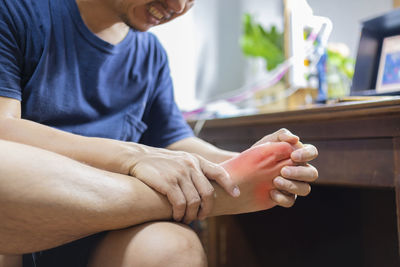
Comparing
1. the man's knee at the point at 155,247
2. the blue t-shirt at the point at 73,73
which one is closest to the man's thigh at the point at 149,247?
the man's knee at the point at 155,247

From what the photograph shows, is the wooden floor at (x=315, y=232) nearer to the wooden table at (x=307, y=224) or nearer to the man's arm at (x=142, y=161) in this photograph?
the wooden table at (x=307, y=224)

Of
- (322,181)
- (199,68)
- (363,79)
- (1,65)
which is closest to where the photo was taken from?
(1,65)

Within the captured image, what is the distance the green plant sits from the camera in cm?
185

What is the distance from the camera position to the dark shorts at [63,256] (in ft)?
2.18

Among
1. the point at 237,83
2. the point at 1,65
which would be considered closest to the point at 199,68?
the point at 237,83

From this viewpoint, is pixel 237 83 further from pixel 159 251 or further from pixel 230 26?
pixel 159 251

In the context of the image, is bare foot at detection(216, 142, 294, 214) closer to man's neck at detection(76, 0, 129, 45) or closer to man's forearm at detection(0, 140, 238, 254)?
man's forearm at detection(0, 140, 238, 254)

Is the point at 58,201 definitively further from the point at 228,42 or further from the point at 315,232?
the point at 228,42

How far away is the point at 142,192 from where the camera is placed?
0.57 meters

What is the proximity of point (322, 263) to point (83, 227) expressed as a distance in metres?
0.97

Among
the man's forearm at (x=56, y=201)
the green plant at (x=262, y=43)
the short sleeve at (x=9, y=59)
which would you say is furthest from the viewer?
the green plant at (x=262, y=43)

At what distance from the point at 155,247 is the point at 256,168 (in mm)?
216

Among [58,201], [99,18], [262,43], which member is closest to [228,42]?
[262,43]

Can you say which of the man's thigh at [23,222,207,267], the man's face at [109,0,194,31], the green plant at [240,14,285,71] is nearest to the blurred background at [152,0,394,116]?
the green plant at [240,14,285,71]
